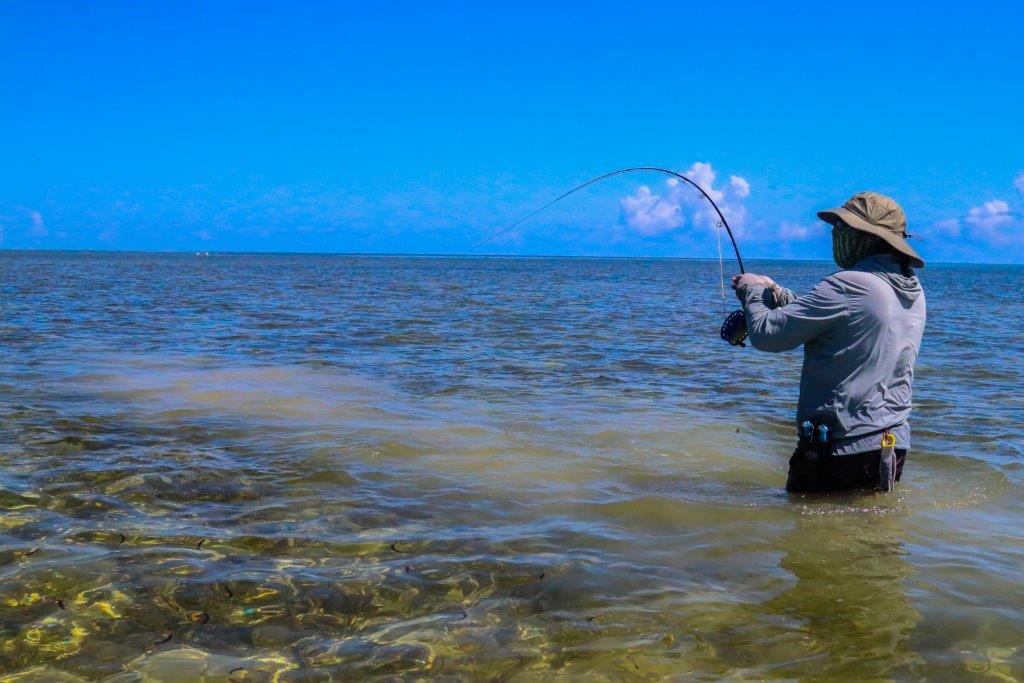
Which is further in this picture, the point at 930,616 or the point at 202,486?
the point at 202,486

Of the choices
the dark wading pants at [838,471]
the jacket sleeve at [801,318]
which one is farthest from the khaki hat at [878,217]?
the dark wading pants at [838,471]

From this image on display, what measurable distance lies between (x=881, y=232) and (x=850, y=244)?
224 mm

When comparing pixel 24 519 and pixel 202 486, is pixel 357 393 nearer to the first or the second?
pixel 202 486

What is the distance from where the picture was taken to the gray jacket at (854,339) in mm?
4402

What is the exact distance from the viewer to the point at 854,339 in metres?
4.47

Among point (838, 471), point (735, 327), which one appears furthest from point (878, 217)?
point (838, 471)

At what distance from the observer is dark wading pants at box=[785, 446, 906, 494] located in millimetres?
4723

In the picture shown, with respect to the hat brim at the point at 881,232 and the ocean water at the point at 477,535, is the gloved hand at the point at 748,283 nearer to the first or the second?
the hat brim at the point at 881,232

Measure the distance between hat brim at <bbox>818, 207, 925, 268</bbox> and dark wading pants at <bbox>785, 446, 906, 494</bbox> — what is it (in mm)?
1070

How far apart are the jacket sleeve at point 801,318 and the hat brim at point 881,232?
1.04 ft

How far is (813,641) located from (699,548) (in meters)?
1.22

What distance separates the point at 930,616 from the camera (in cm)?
389

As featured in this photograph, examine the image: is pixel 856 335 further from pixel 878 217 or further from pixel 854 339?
pixel 878 217

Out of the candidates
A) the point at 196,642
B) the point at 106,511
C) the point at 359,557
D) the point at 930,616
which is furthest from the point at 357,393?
the point at 930,616
